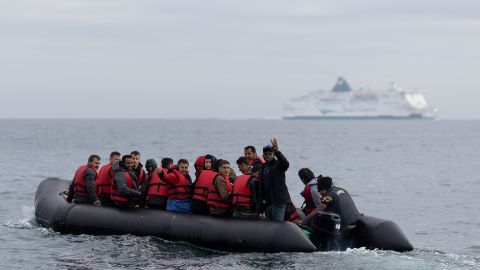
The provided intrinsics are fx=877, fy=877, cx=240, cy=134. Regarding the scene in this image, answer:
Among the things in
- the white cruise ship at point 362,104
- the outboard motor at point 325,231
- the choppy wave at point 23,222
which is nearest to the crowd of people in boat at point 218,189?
the outboard motor at point 325,231

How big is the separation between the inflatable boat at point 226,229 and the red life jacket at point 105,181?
1.04ft

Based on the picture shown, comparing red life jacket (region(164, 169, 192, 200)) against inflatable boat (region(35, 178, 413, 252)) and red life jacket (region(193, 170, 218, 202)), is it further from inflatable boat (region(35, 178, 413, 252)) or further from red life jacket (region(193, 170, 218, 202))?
inflatable boat (region(35, 178, 413, 252))

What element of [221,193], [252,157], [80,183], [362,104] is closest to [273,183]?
[221,193]

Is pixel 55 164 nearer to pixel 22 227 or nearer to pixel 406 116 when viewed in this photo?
pixel 22 227

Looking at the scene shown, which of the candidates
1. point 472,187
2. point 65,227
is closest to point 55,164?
point 472,187

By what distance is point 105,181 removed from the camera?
17078mm

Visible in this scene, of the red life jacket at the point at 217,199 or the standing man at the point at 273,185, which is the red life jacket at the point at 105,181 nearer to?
the red life jacket at the point at 217,199

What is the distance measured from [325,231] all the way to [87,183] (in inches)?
205

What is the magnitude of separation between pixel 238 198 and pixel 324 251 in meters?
1.77

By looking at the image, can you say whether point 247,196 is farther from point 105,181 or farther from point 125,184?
point 105,181

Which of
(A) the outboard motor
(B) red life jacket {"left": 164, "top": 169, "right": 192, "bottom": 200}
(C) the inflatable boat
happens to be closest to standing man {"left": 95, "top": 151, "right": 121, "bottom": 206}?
(C) the inflatable boat

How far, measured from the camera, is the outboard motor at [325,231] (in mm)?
14852

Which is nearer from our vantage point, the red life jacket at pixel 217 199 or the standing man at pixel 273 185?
the standing man at pixel 273 185

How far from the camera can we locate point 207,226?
51.6ft
